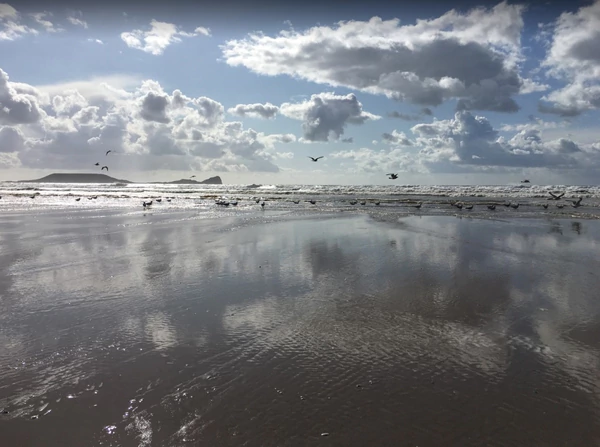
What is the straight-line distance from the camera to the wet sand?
509cm

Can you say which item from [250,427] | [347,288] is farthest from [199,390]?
[347,288]

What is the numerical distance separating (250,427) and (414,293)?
23.5 feet

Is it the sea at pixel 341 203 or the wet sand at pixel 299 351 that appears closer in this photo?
the wet sand at pixel 299 351

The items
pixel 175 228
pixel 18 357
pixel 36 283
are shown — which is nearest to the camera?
pixel 18 357

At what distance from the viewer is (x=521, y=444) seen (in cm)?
479

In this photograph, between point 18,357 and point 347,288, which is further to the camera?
point 347,288

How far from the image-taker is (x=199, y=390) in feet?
19.2

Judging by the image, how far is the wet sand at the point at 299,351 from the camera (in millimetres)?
5086

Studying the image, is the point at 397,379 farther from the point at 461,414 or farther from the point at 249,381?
the point at 249,381

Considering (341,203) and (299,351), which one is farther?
(341,203)

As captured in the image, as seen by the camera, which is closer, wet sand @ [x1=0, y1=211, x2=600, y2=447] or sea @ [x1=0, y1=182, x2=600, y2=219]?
wet sand @ [x1=0, y1=211, x2=600, y2=447]

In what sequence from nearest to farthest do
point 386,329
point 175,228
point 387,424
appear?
point 387,424, point 386,329, point 175,228

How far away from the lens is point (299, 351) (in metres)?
7.23

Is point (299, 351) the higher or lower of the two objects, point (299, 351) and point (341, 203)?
the lower
